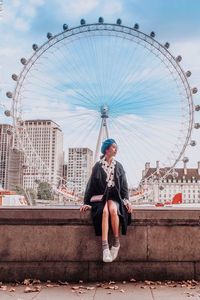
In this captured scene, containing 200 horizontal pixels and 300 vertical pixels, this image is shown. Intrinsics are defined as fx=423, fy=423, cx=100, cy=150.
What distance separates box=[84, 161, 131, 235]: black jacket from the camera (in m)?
6.28

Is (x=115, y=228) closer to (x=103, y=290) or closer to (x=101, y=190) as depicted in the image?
(x=101, y=190)

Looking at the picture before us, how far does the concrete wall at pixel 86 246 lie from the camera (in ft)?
20.7

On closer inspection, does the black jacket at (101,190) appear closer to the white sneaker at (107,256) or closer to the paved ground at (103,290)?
the white sneaker at (107,256)

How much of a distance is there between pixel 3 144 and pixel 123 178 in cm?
11706

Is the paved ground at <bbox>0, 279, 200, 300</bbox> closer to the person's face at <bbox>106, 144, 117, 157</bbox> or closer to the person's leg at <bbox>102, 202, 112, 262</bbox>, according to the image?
the person's leg at <bbox>102, 202, 112, 262</bbox>

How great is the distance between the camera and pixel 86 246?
21.0 feet

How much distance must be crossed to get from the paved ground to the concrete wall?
0.57 ft

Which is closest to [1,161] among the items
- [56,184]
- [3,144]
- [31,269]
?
[3,144]

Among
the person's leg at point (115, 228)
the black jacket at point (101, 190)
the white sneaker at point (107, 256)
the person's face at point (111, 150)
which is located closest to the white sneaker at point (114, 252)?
the person's leg at point (115, 228)

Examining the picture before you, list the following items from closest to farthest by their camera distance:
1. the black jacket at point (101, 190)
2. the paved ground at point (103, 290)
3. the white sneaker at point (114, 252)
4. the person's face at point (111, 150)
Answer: the paved ground at point (103, 290), the white sneaker at point (114, 252), the black jacket at point (101, 190), the person's face at point (111, 150)

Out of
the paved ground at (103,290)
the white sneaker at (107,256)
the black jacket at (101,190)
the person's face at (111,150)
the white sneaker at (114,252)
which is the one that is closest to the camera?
the paved ground at (103,290)

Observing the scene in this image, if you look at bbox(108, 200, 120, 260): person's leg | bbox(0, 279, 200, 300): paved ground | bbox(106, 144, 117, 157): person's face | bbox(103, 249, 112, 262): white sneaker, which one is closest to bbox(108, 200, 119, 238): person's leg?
bbox(108, 200, 120, 260): person's leg

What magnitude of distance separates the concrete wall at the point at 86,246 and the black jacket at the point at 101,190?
19cm

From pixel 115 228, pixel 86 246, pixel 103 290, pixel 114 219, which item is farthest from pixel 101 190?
pixel 103 290
